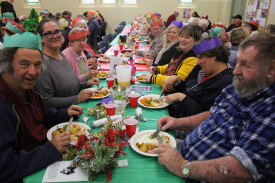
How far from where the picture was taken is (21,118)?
131 cm

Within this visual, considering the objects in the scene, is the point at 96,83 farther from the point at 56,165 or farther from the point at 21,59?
the point at 56,165

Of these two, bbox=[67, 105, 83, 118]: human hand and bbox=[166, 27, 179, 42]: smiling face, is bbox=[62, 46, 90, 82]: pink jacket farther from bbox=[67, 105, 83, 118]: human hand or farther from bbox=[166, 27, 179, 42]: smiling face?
bbox=[166, 27, 179, 42]: smiling face

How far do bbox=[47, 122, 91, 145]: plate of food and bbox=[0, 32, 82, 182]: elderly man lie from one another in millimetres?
70

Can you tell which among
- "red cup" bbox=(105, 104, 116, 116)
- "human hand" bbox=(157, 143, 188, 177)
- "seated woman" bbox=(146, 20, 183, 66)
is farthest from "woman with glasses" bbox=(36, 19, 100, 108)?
"seated woman" bbox=(146, 20, 183, 66)

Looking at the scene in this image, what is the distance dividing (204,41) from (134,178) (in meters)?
1.44

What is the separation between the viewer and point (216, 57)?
1876 millimetres

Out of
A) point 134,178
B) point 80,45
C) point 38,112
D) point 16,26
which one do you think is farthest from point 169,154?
point 80,45

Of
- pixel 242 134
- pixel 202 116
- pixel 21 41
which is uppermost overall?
pixel 21 41

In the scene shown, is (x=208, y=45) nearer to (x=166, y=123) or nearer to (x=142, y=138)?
(x=166, y=123)

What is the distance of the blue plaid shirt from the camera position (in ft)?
3.37

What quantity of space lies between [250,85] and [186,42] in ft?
5.14

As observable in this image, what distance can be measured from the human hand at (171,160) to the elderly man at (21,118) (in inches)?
23.8

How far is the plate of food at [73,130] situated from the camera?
1.46m

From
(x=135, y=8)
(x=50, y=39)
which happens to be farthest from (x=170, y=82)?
(x=135, y=8)
